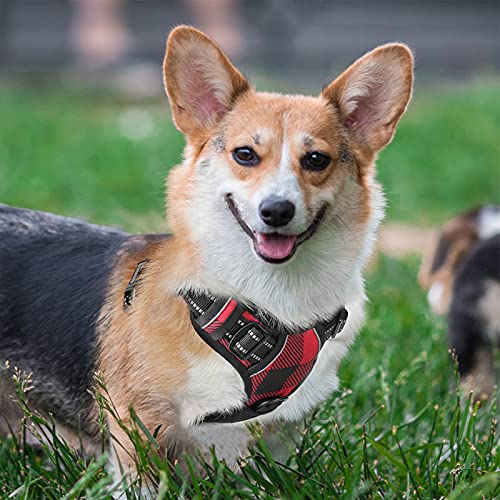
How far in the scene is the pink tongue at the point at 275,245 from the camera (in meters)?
2.58

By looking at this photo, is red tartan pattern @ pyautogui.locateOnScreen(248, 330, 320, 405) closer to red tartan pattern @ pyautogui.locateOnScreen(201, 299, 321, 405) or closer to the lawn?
red tartan pattern @ pyautogui.locateOnScreen(201, 299, 321, 405)

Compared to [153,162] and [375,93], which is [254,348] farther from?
[153,162]

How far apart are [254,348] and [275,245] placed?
0.31 metres

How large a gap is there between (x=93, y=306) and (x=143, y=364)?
34 cm

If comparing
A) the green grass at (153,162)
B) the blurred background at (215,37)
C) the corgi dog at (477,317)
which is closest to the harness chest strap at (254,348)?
the corgi dog at (477,317)

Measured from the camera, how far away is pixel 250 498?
2.61 metres

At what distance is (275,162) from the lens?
2666 millimetres

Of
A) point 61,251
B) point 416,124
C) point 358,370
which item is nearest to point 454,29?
point 416,124

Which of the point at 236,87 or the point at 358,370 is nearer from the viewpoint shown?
the point at 236,87

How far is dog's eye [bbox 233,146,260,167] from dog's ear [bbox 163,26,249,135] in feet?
0.72

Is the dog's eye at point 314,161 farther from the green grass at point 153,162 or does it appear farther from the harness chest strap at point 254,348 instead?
the green grass at point 153,162

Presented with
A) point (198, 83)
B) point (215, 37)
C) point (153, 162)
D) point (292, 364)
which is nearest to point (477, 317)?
point (292, 364)

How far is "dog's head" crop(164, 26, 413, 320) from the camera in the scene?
2.61 meters

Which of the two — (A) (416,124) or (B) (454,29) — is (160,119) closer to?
(A) (416,124)
